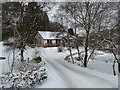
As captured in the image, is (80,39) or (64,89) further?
(80,39)

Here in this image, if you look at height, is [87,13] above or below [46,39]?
above

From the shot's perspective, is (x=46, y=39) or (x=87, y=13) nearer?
(x=87, y=13)

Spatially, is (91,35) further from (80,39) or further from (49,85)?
(49,85)

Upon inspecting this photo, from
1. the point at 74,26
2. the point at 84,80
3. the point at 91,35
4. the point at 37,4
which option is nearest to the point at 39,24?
the point at 37,4

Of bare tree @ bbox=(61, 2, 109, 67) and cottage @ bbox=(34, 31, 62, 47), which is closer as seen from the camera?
bare tree @ bbox=(61, 2, 109, 67)

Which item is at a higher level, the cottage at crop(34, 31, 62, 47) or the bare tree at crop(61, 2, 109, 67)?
the bare tree at crop(61, 2, 109, 67)

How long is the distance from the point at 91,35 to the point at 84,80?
6.80 metres

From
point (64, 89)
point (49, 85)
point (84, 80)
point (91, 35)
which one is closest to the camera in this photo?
point (64, 89)

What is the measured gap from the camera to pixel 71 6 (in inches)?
663

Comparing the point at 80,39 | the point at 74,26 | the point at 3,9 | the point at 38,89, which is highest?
the point at 3,9

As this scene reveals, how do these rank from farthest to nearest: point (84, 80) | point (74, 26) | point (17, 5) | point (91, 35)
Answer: point (74, 26), point (17, 5), point (91, 35), point (84, 80)

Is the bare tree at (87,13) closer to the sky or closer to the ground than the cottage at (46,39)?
closer to the sky

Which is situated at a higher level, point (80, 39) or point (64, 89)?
point (80, 39)

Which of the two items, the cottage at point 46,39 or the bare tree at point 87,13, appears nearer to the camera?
the bare tree at point 87,13
